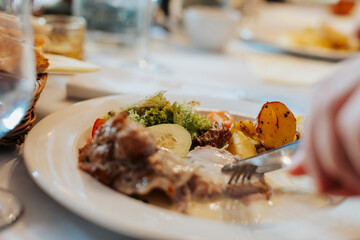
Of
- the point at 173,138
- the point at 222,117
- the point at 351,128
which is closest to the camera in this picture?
the point at 351,128

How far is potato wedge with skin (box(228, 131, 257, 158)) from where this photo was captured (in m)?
1.13

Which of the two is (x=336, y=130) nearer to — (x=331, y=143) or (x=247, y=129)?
(x=331, y=143)

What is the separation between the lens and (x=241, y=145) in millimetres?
1144

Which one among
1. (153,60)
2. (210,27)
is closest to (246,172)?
(153,60)

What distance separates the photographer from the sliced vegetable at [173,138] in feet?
3.56

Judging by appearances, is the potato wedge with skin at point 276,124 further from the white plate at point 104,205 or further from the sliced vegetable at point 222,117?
the white plate at point 104,205

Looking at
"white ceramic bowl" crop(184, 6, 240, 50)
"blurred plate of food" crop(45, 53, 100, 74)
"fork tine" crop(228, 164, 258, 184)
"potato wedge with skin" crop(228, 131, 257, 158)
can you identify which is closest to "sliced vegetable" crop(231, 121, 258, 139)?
"potato wedge with skin" crop(228, 131, 257, 158)

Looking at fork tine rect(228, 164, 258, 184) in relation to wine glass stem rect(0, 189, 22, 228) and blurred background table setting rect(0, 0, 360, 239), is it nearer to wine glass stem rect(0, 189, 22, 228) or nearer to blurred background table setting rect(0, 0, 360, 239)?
blurred background table setting rect(0, 0, 360, 239)

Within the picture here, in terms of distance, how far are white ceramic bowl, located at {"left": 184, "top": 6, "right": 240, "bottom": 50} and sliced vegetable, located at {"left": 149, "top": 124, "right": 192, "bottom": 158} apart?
1746mm

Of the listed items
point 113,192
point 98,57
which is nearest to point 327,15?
point 98,57

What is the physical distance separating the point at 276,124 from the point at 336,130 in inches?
23.0

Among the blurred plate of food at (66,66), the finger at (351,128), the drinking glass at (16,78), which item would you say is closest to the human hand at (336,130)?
the finger at (351,128)

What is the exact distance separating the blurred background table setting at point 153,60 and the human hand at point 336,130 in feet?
0.12

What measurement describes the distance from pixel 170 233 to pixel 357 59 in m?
0.39
